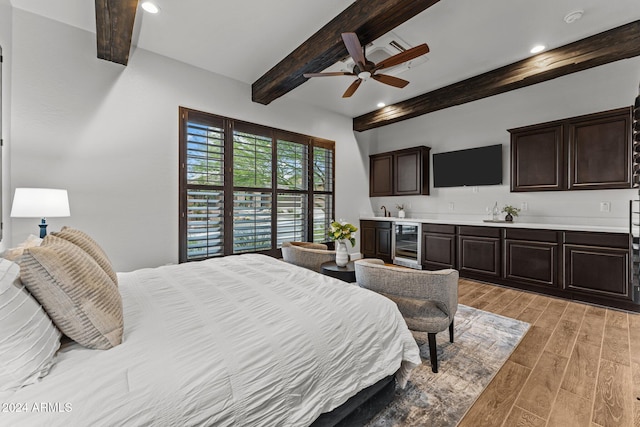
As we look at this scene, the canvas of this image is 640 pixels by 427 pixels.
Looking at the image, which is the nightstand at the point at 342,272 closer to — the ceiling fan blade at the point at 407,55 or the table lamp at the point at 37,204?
the ceiling fan blade at the point at 407,55

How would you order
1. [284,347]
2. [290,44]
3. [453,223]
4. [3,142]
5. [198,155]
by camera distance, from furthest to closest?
1. [453,223]
2. [198,155]
3. [290,44]
4. [3,142]
5. [284,347]

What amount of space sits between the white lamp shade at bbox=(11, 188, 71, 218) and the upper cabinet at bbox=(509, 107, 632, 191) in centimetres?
532

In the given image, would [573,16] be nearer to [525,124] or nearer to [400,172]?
[525,124]

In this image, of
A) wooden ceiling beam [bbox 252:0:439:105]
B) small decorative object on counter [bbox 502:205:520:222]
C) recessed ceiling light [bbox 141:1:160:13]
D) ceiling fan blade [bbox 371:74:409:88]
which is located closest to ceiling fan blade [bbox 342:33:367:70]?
wooden ceiling beam [bbox 252:0:439:105]

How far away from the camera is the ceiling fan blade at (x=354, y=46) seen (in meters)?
2.23

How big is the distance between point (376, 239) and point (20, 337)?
5088 mm

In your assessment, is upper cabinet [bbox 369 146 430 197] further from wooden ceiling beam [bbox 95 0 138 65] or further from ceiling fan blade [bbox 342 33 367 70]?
wooden ceiling beam [bbox 95 0 138 65]

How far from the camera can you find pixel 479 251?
4047 millimetres

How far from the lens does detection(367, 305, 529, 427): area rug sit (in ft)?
5.11

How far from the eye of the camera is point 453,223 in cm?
428

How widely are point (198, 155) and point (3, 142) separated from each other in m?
1.66

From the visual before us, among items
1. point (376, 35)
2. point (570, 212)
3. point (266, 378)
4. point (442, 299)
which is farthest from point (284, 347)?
point (570, 212)

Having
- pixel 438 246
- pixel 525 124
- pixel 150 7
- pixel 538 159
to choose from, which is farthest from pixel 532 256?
pixel 150 7

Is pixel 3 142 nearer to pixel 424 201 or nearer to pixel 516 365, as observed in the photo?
pixel 516 365
